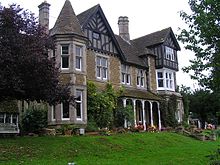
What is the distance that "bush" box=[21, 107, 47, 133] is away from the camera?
24.8m

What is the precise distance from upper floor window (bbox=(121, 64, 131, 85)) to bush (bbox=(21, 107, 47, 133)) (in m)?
9.59

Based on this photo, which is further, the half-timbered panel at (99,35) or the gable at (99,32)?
the half-timbered panel at (99,35)

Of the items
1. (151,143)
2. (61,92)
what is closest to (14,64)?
(61,92)

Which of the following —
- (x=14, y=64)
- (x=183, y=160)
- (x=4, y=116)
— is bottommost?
(x=183, y=160)

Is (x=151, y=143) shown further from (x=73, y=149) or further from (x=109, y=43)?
(x=109, y=43)

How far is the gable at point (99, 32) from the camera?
29303 millimetres

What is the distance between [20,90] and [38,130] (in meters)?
7.71

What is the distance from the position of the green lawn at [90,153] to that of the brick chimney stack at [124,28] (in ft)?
64.5

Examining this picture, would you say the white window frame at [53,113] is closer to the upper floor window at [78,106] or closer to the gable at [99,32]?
the upper floor window at [78,106]

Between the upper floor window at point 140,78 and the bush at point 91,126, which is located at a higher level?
the upper floor window at point 140,78

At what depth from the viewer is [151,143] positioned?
21859 mm

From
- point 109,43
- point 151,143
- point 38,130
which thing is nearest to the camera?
point 151,143

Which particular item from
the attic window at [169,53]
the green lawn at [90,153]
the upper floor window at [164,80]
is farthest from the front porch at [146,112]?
the green lawn at [90,153]

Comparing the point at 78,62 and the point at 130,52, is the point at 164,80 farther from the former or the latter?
the point at 78,62
